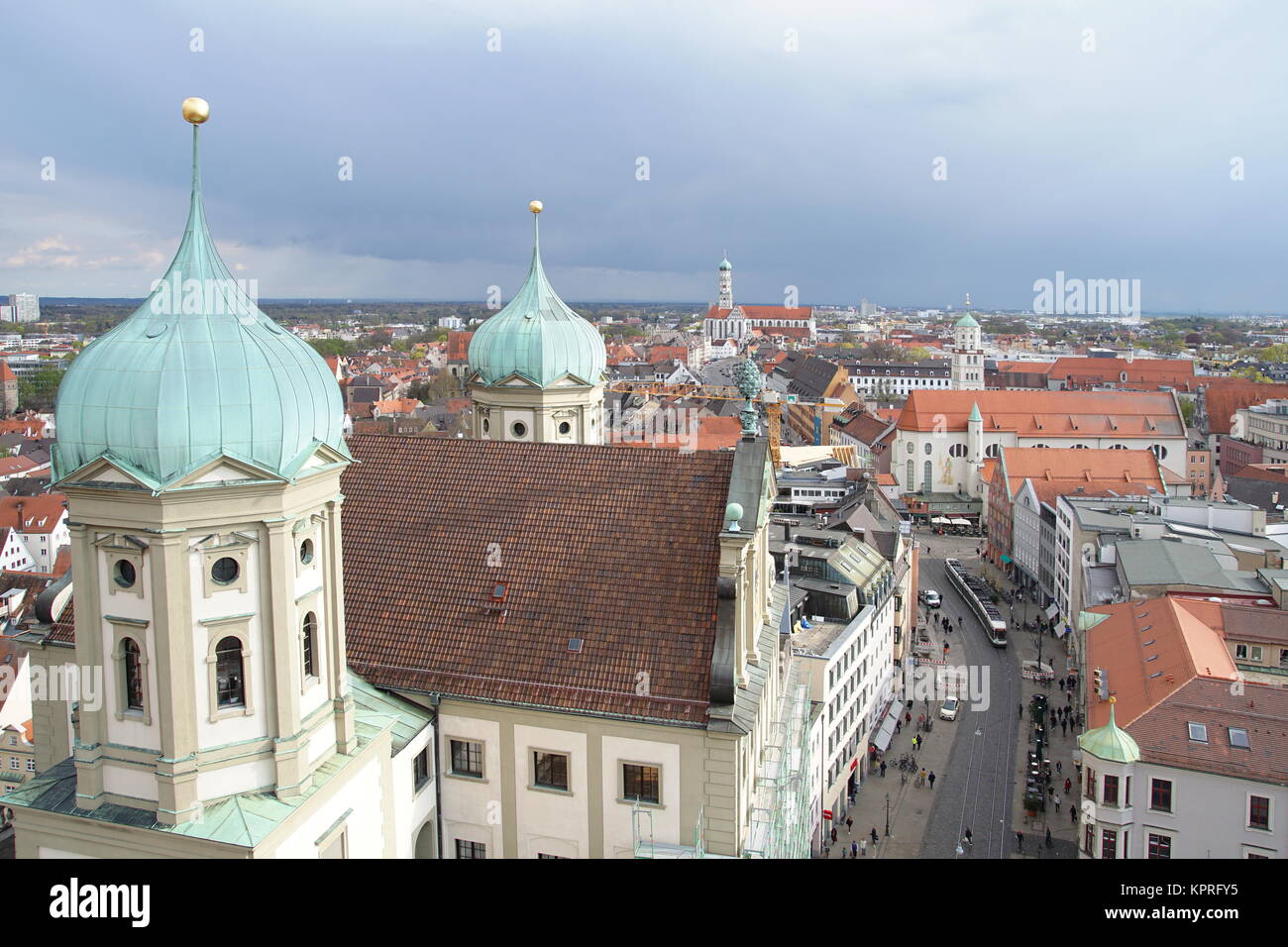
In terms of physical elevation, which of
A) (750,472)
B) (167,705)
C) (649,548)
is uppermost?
(750,472)

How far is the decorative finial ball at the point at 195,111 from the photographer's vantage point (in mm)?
19609

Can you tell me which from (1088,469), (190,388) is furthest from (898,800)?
(1088,469)

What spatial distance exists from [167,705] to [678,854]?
10.7 m

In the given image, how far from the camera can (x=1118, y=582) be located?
6744 centimetres

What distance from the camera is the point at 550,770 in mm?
24703

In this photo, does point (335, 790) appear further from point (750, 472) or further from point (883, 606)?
point (883, 606)

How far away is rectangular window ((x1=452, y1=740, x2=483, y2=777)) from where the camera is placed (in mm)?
25266

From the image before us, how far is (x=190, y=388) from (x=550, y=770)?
11.6m

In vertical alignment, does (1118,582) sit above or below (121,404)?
below

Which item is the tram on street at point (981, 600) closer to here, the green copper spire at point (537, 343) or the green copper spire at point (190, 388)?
the green copper spire at point (537, 343)

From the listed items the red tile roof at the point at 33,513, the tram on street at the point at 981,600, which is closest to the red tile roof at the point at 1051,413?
the tram on street at the point at 981,600

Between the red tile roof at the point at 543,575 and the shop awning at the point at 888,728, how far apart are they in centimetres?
3688
